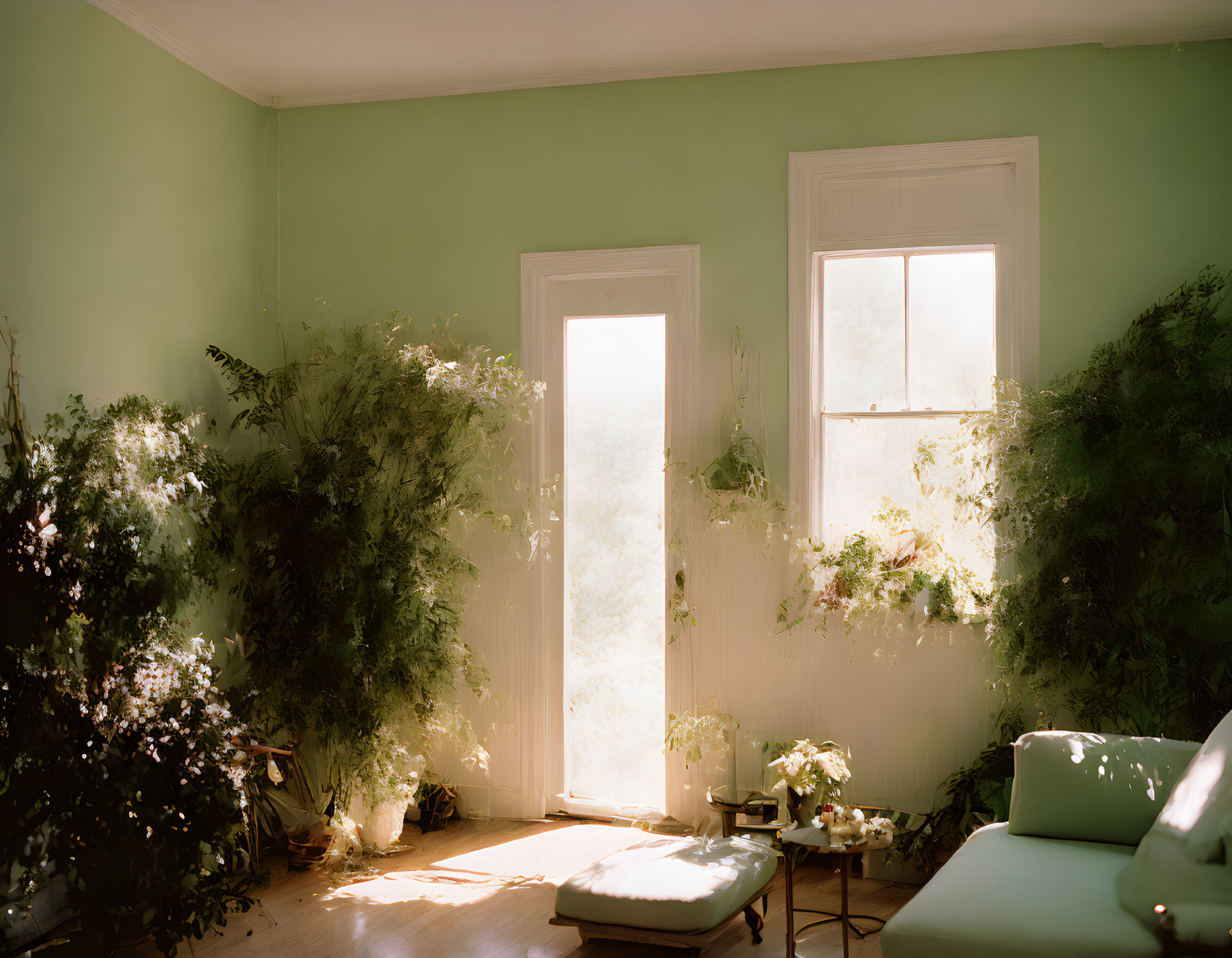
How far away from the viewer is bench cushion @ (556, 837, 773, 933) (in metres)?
3.05

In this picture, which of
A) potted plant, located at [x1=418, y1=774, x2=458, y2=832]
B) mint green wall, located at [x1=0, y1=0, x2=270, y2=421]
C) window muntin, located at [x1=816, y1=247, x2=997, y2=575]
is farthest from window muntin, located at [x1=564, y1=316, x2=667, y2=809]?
mint green wall, located at [x1=0, y1=0, x2=270, y2=421]

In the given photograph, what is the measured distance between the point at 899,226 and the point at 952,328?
19.5 inches

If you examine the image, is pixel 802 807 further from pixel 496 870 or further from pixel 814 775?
pixel 496 870

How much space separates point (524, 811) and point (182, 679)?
1.88 metres

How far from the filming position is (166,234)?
13.7 feet

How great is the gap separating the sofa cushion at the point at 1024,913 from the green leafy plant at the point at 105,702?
85.3 inches

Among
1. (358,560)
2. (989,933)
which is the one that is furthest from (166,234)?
(989,933)

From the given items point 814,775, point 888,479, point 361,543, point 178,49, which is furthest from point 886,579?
point 178,49

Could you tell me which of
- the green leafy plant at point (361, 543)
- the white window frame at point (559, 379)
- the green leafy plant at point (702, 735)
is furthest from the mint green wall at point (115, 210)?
the green leafy plant at point (702, 735)

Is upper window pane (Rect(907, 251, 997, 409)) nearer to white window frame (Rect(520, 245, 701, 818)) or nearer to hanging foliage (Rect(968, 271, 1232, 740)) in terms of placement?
hanging foliage (Rect(968, 271, 1232, 740))

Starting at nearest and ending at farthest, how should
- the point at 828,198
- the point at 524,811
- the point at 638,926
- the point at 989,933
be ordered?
the point at 989,933 < the point at 638,926 < the point at 828,198 < the point at 524,811

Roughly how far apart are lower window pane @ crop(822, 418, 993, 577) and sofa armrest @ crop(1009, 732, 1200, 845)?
1194 mm

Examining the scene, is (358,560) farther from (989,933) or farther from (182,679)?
(989,933)

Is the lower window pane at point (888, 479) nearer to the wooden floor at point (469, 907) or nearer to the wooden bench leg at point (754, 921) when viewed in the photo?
the wooden floor at point (469, 907)
